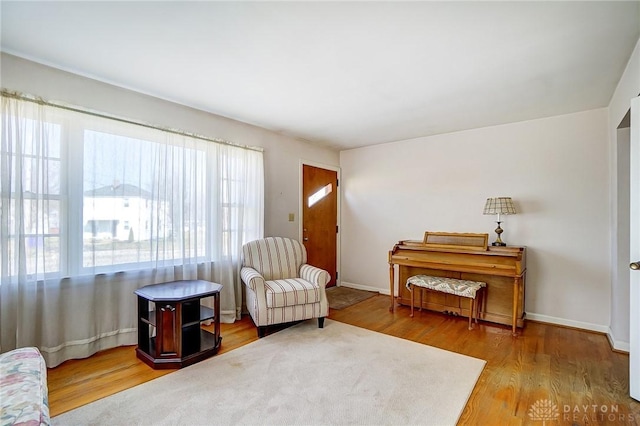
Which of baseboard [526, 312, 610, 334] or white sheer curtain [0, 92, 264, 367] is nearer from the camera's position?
white sheer curtain [0, 92, 264, 367]

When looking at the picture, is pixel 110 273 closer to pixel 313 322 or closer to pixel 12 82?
pixel 12 82

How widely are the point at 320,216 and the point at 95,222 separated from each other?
298 centimetres

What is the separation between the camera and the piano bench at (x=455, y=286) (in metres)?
3.25

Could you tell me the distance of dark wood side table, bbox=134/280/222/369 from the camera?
7.84ft

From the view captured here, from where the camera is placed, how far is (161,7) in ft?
5.46

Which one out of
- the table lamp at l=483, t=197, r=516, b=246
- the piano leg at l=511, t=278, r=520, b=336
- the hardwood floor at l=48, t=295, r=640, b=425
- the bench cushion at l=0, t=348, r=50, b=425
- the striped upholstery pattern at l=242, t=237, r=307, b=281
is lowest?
the hardwood floor at l=48, t=295, r=640, b=425

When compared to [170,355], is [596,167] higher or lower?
higher

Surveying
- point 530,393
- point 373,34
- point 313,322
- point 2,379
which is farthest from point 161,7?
Answer: point 530,393

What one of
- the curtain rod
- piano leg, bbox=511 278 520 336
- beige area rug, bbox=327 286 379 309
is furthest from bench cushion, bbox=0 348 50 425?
piano leg, bbox=511 278 520 336

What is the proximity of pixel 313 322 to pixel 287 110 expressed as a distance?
7.78 ft

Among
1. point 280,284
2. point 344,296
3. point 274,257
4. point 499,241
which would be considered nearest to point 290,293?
point 280,284

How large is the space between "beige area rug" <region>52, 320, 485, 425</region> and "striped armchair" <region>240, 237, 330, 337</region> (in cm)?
30

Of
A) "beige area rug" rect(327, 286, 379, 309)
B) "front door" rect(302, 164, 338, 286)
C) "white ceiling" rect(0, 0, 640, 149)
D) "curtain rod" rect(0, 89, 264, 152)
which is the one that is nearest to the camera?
"white ceiling" rect(0, 0, 640, 149)

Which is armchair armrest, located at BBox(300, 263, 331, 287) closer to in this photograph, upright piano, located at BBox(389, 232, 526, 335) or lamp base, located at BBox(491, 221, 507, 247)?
upright piano, located at BBox(389, 232, 526, 335)
